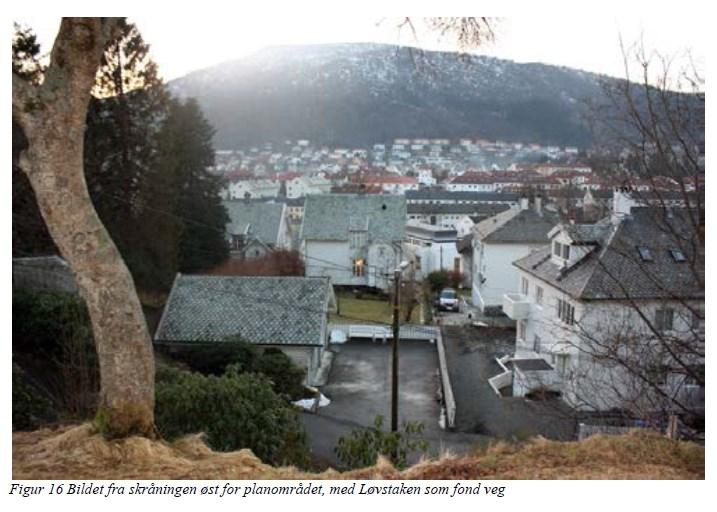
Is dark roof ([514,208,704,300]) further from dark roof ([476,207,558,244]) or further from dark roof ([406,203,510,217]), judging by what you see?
dark roof ([406,203,510,217])

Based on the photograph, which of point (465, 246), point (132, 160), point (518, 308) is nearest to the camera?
point (518, 308)

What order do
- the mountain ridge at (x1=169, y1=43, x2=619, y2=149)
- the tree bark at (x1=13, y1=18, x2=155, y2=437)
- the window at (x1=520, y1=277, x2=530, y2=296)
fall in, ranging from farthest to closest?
1. the mountain ridge at (x1=169, y1=43, x2=619, y2=149)
2. the window at (x1=520, y1=277, x2=530, y2=296)
3. the tree bark at (x1=13, y1=18, x2=155, y2=437)

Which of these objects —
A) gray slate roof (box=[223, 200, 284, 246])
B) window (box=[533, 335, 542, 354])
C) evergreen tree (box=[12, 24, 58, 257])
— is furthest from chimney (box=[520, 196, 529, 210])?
evergreen tree (box=[12, 24, 58, 257])

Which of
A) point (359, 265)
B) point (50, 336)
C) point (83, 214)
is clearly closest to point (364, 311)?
point (359, 265)

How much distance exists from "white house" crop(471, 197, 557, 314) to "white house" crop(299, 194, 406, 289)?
5.27m

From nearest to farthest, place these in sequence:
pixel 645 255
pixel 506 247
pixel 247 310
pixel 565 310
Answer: pixel 645 255
pixel 565 310
pixel 247 310
pixel 506 247

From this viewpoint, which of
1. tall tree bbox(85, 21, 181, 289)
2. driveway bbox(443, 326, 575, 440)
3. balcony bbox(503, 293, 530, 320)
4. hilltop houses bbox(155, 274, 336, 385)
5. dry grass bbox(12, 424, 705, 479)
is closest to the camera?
dry grass bbox(12, 424, 705, 479)

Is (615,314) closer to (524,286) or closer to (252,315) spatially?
(252,315)

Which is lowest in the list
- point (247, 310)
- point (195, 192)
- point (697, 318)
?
point (247, 310)

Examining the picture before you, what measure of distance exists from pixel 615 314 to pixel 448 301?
57.7ft

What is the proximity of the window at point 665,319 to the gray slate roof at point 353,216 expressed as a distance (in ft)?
76.1

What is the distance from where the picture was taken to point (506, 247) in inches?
946

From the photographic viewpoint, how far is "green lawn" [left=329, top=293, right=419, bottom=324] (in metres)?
22.8

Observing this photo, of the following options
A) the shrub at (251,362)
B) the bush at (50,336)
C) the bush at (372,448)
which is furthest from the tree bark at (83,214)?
the shrub at (251,362)
